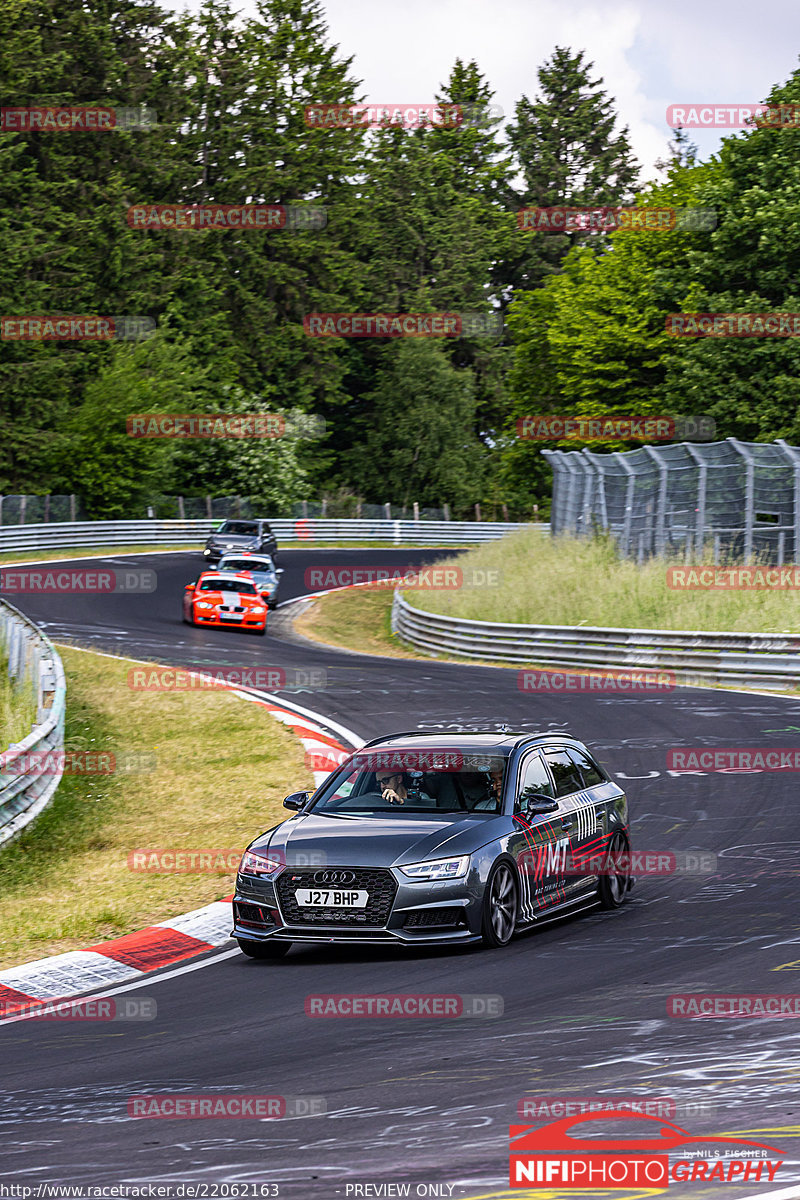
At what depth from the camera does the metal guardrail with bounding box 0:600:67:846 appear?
12.5 metres

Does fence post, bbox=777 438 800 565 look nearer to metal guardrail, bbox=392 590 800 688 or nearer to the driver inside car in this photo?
metal guardrail, bbox=392 590 800 688

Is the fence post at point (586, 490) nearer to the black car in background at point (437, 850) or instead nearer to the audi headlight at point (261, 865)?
the black car in background at point (437, 850)

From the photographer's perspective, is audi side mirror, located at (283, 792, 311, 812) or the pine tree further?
the pine tree

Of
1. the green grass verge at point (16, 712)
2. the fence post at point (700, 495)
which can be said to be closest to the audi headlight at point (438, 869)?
the green grass verge at point (16, 712)

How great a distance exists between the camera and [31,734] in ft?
44.0

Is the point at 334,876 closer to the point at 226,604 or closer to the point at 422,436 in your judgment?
the point at 226,604

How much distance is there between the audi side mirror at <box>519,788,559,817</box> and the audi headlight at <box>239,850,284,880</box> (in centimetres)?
165

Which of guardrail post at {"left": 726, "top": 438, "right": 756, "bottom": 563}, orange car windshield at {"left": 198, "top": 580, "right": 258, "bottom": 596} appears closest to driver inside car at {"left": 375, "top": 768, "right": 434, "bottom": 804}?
guardrail post at {"left": 726, "top": 438, "right": 756, "bottom": 563}

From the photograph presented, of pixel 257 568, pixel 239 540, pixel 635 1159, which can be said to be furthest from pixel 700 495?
pixel 635 1159

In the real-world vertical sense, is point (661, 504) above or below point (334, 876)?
above

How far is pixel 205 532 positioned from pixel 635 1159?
52.4 m

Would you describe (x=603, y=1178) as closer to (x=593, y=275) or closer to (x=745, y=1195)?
(x=745, y=1195)

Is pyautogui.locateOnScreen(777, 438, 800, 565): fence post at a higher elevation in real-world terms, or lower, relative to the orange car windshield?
higher

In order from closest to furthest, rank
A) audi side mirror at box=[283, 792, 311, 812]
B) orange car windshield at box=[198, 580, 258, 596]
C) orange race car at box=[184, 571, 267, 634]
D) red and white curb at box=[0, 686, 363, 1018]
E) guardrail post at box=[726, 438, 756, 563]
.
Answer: red and white curb at box=[0, 686, 363, 1018] → audi side mirror at box=[283, 792, 311, 812] → guardrail post at box=[726, 438, 756, 563] → orange race car at box=[184, 571, 267, 634] → orange car windshield at box=[198, 580, 258, 596]
